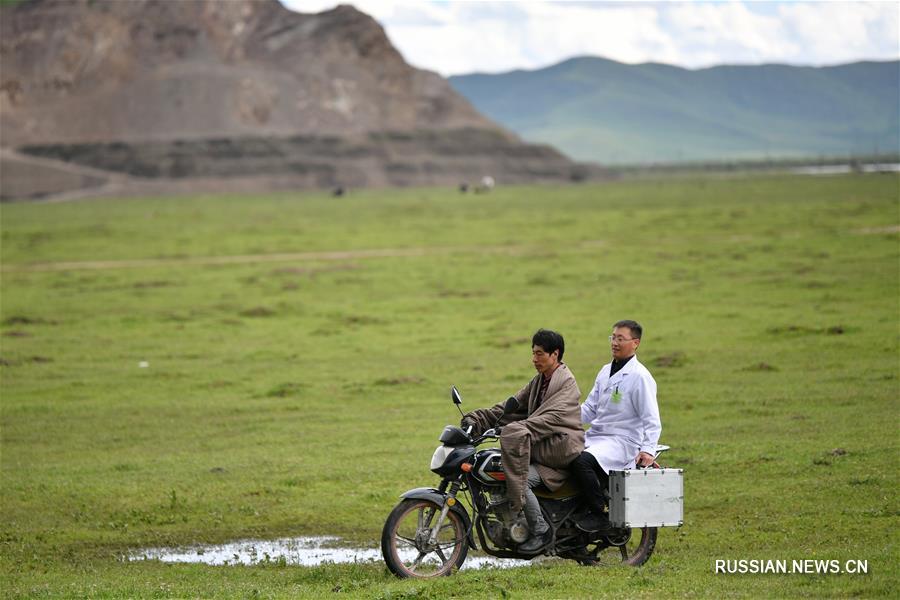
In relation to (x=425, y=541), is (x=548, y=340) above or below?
above

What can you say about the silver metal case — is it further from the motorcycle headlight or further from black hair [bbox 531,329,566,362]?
the motorcycle headlight

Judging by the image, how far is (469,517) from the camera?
32.2ft

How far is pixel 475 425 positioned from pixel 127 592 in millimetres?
3019

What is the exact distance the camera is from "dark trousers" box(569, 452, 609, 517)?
32.0 feet

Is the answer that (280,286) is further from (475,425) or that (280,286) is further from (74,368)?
(475,425)

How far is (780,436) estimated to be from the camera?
15.6 metres

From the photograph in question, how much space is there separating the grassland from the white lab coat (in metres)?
0.96

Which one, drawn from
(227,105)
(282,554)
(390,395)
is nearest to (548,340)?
(282,554)

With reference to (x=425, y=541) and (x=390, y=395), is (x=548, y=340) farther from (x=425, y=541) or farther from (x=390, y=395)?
(x=390, y=395)

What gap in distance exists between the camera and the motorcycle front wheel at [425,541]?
9578 mm

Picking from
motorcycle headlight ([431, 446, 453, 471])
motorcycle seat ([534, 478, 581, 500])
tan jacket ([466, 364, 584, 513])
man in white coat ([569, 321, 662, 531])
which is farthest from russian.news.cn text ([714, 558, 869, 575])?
motorcycle headlight ([431, 446, 453, 471])

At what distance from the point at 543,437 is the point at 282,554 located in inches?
131

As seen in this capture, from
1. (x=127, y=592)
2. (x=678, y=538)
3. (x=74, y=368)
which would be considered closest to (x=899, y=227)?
(x=74, y=368)

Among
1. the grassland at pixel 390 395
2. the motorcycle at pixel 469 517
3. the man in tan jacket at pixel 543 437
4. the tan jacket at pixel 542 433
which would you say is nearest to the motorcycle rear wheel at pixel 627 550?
the motorcycle at pixel 469 517
